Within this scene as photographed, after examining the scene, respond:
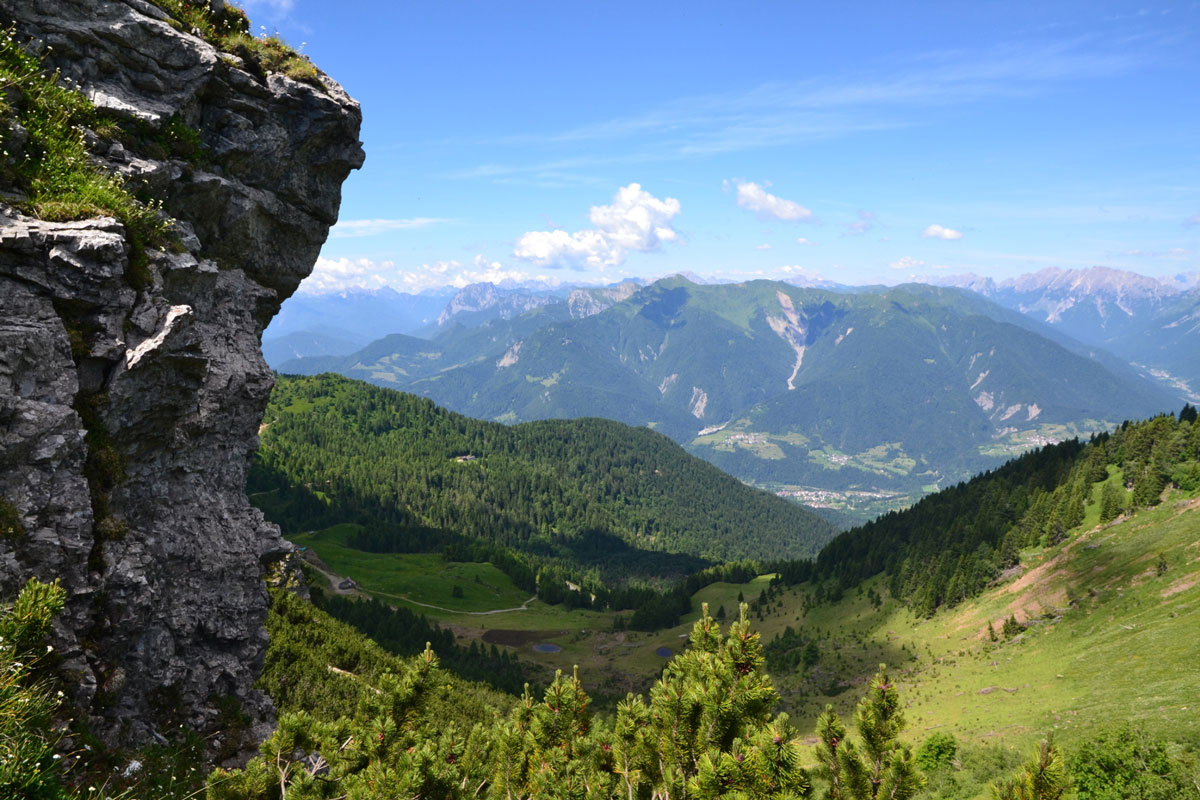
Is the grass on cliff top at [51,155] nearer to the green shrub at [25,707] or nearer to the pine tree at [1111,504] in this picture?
the green shrub at [25,707]

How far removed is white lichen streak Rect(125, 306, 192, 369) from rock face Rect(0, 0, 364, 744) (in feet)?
0.12

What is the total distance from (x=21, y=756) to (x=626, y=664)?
135 meters

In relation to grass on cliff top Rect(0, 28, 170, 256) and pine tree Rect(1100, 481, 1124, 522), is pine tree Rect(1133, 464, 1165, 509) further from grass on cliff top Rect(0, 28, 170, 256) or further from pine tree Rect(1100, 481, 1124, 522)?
grass on cliff top Rect(0, 28, 170, 256)

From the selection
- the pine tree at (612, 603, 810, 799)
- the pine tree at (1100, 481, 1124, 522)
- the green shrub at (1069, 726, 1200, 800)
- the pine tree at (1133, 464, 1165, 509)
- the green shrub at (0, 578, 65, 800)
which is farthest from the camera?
the pine tree at (1100, 481, 1124, 522)

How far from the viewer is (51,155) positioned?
52.6 ft

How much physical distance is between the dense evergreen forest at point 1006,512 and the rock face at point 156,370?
113243mm

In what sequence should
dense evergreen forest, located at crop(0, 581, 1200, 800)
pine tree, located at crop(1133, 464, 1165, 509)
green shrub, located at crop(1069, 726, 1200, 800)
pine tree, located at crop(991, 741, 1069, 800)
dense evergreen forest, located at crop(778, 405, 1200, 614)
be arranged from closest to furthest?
dense evergreen forest, located at crop(0, 581, 1200, 800), pine tree, located at crop(991, 741, 1069, 800), green shrub, located at crop(1069, 726, 1200, 800), pine tree, located at crop(1133, 464, 1165, 509), dense evergreen forest, located at crop(778, 405, 1200, 614)

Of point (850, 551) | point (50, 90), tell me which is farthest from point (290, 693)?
point (850, 551)

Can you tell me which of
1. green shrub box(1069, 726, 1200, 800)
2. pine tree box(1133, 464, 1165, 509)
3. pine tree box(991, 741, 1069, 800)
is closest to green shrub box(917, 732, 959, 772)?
green shrub box(1069, 726, 1200, 800)

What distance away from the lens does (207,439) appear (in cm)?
1983

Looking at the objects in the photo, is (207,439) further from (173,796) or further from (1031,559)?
(1031,559)

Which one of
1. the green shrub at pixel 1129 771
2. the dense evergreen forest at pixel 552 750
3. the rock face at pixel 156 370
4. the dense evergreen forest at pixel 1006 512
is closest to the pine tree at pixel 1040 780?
the dense evergreen forest at pixel 552 750

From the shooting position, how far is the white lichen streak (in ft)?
51.7

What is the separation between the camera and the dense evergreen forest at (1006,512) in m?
94.4
